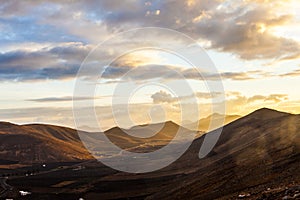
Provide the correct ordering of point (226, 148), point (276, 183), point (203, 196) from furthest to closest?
point (226, 148), point (203, 196), point (276, 183)

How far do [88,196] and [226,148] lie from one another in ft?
229

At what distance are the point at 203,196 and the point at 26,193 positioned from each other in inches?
2903

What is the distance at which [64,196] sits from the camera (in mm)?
116312

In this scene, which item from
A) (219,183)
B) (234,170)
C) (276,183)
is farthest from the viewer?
(234,170)

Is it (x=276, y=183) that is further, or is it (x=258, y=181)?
(x=258, y=181)

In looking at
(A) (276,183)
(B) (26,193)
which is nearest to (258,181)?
(A) (276,183)

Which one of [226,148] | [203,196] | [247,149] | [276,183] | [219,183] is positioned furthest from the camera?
[226,148]

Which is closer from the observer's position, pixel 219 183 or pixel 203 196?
pixel 203 196

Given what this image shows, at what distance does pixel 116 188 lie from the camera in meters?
126

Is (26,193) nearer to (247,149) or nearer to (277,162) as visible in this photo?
(247,149)

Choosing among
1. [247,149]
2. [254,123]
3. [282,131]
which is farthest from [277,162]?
[254,123]

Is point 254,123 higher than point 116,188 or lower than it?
higher

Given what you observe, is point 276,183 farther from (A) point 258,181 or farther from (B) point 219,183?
(B) point 219,183

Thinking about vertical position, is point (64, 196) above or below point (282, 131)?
below
